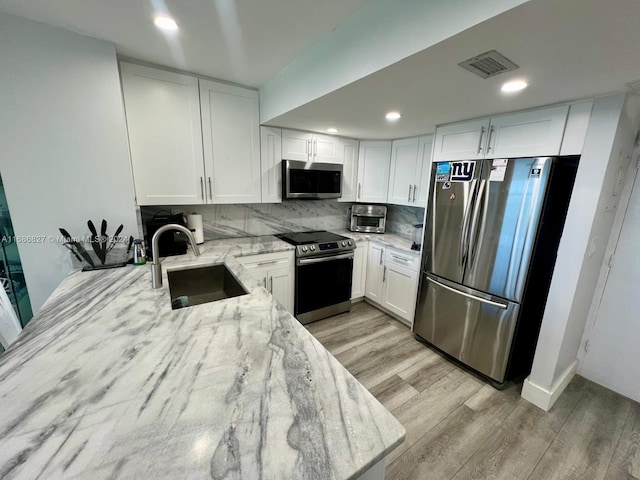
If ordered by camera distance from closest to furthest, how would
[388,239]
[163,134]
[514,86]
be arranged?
[514,86] < [163,134] < [388,239]

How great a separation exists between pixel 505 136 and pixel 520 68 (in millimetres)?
798

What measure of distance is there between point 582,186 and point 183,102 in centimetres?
290

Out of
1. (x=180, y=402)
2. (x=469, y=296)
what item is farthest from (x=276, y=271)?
(x=180, y=402)

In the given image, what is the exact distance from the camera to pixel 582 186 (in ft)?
5.10

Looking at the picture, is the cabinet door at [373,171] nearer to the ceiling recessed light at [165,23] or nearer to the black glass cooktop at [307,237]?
the black glass cooktop at [307,237]

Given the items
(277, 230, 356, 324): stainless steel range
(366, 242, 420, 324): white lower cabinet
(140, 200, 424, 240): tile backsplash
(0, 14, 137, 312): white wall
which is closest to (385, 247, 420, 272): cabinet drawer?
(366, 242, 420, 324): white lower cabinet

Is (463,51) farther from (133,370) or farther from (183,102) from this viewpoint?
(183,102)

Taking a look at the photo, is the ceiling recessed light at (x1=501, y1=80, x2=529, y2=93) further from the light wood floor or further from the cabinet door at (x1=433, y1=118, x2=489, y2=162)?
the light wood floor

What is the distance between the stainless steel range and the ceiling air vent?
6.15 feet

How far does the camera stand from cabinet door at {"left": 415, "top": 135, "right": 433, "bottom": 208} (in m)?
2.72

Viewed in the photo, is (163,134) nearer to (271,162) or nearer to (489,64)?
(271,162)

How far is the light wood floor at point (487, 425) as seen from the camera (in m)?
1.44

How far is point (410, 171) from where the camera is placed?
2.91 m

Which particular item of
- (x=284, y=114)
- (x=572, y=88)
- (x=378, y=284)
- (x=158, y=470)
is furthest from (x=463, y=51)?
(x=378, y=284)
